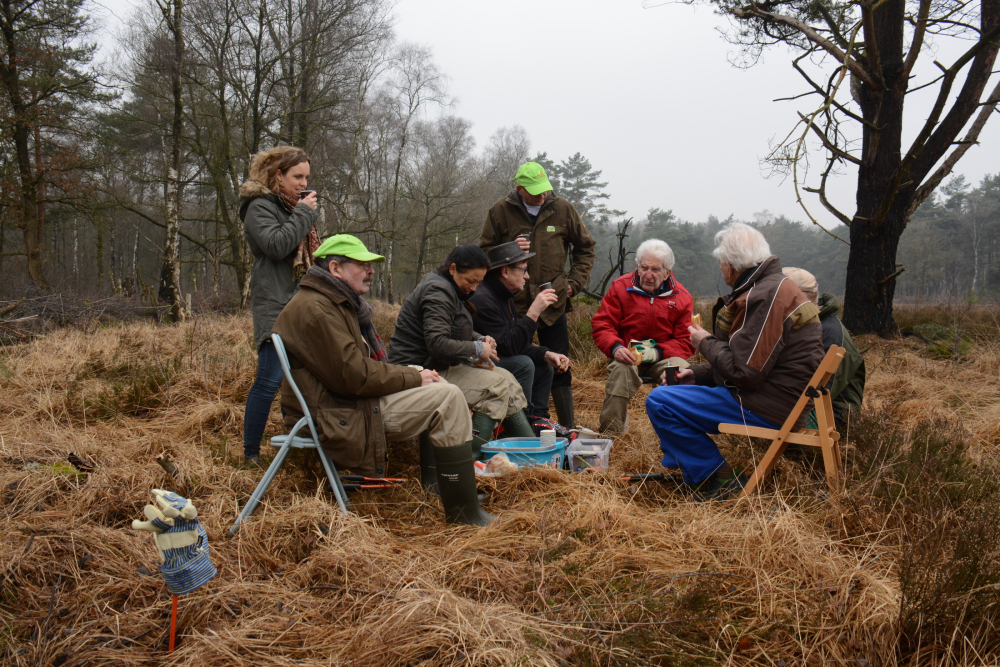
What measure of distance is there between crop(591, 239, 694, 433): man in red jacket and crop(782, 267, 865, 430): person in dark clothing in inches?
44.1

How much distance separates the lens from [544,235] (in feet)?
16.2

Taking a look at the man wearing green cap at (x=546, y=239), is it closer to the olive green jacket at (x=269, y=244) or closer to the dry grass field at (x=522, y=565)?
the dry grass field at (x=522, y=565)

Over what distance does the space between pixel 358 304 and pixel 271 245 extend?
69 centimetres

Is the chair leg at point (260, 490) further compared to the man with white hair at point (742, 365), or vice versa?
the man with white hair at point (742, 365)

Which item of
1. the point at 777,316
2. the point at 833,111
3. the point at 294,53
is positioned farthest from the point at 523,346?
the point at 294,53

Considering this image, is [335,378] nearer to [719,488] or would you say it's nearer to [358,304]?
[358,304]

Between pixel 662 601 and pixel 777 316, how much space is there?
161cm

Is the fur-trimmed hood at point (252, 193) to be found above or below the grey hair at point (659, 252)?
above

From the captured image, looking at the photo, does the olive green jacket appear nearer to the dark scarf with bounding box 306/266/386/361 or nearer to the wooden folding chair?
the dark scarf with bounding box 306/266/386/361

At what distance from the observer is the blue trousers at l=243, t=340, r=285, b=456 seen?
3.47 metres

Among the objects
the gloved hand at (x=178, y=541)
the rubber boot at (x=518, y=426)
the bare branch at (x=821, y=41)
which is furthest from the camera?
the bare branch at (x=821, y=41)

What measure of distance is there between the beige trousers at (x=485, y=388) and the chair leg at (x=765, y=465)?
4.94ft

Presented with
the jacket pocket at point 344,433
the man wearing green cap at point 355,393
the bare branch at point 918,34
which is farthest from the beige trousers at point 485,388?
the bare branch at point 918,34

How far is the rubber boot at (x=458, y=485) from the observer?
3033mm
